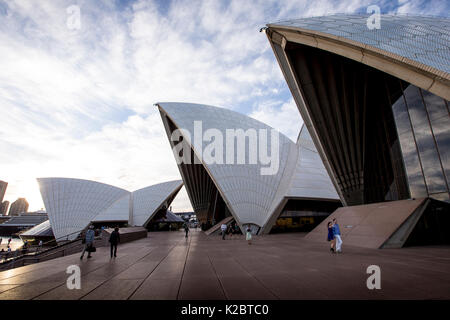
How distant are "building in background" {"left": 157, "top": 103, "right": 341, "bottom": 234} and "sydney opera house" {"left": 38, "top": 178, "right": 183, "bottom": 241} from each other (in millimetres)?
15437

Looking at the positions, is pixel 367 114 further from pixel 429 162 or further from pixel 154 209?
pixel 154 209

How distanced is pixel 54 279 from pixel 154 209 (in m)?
35.0

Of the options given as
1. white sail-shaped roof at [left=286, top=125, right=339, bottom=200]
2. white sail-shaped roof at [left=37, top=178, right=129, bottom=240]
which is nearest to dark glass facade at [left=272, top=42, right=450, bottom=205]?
white sail-shaped roof at [left=286, top=125, right=339, bottom=200]

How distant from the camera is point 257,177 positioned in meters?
22.8

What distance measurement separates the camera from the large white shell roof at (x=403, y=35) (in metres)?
6.02

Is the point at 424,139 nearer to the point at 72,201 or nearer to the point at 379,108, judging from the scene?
the point at 379,108

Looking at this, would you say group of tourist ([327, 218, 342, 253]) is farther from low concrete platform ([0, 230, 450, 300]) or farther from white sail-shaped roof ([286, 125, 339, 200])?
white sail-shaped roof ([286, 125, 339, 200])

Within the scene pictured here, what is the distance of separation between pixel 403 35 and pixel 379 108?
325 inches

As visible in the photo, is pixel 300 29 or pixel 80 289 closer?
pixel 80 289

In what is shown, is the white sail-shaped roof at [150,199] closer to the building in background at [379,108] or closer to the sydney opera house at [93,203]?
the sydney opera house at [93,203]

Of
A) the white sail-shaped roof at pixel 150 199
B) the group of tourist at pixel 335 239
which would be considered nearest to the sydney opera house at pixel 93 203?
the white sail-shaped roof at pixel 150 199

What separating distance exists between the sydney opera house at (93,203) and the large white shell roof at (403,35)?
3634 centimetres
